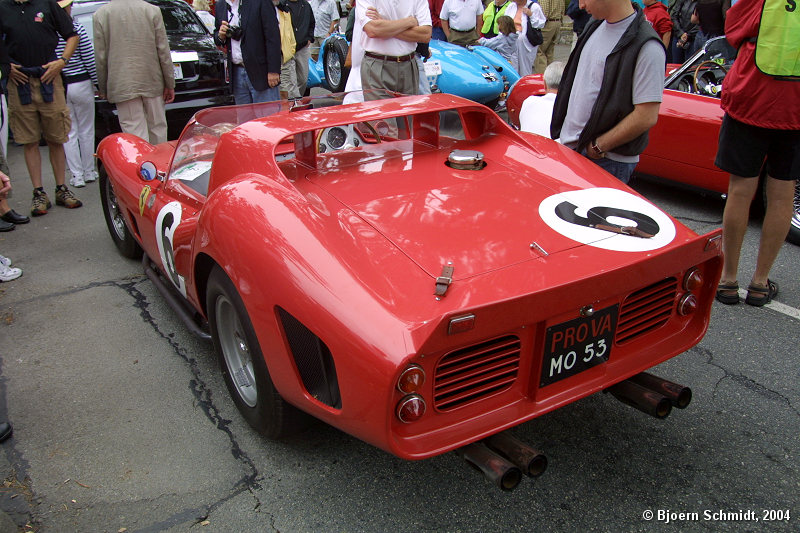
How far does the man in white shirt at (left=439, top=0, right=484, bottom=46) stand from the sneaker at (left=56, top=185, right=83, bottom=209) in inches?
243

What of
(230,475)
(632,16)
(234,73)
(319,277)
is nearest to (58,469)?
(230,475)

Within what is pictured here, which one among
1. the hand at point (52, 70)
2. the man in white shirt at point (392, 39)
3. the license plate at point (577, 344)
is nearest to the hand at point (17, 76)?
the hand at point (52, 70)

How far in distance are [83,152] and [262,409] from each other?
16.8 ft

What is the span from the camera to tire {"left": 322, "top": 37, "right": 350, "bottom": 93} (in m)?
9.48

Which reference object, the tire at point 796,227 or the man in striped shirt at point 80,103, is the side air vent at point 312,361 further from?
the man in striped shirt at point 80,103

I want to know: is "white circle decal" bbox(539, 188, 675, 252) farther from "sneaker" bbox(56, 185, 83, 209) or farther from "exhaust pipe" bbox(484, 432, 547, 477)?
"sneaker" bbox(56, 185, 83, 209)

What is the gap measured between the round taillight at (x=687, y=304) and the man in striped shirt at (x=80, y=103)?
17.9 ft

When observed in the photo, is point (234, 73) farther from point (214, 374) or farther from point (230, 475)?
point (230, 475)

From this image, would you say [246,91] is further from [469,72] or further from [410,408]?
[410,408]

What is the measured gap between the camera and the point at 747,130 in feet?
11.3

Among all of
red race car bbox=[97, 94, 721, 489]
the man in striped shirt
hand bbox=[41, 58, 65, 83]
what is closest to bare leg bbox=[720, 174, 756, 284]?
red race car bbox=[97, 94, 721, 489]

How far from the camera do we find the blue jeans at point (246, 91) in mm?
6477

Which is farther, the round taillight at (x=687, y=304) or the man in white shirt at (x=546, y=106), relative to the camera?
the man in white shirt at (x=546, y=106)

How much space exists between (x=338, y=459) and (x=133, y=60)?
4556mm
